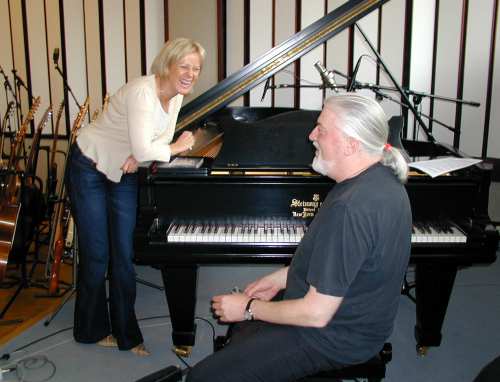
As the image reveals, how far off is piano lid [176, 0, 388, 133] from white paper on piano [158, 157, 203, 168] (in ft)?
1.02

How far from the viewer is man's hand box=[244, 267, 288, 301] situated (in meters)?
1.85

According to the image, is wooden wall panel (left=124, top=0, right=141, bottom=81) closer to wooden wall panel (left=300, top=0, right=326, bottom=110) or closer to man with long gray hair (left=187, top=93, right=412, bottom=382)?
wooden wall panel (left=300, top=0, right=326, bottom=110)

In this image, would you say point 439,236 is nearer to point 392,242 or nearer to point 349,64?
point 392,242

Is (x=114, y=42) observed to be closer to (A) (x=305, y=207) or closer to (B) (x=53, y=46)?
(B) (x=53, y=46)

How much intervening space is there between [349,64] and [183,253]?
8.89 ft

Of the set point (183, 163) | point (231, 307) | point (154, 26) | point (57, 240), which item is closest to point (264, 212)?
point (183, 163)

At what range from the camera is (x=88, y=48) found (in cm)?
474

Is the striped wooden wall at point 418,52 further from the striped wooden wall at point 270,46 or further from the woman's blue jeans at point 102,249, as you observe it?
the woman's blue jeans at point 102,249

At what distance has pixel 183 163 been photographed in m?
2.37

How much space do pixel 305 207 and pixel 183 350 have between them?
0.92 meters

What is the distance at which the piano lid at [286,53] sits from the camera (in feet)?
8.23

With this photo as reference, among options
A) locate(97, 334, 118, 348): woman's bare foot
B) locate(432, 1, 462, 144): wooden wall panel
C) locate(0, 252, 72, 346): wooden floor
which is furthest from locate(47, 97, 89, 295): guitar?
locate(432, 1, 462, 144): wooden wall panel

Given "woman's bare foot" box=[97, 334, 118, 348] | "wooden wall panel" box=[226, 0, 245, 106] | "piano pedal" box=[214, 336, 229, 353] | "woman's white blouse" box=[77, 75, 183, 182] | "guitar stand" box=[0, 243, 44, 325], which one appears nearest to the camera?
"piano pedal" box=[214, 336, 229, 353]

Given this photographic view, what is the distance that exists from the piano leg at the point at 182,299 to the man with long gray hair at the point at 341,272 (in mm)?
740
